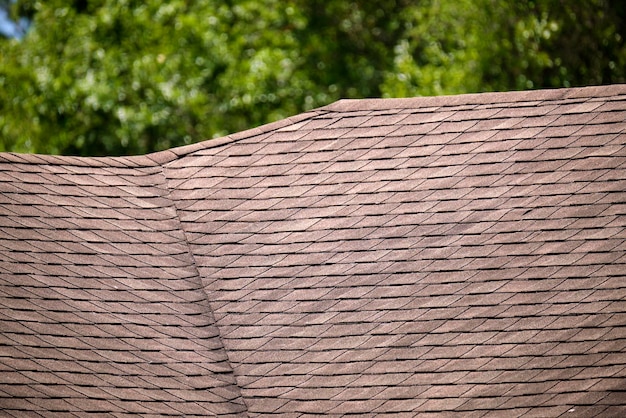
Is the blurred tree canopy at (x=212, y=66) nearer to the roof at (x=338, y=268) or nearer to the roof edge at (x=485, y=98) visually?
the roof edge at (x=485, y=98)

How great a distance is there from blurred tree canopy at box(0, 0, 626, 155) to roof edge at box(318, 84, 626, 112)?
743cm

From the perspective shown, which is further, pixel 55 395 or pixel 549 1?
pixel 549 1

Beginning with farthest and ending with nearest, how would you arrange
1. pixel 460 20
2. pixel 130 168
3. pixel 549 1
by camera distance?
pixel 460 20 < pixel 549 1 < pixel 130 168

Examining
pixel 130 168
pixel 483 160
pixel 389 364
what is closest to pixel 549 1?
pixel 483 160

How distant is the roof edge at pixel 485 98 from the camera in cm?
809

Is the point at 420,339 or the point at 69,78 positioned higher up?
the point at 69,78

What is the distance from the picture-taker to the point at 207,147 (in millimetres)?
8469

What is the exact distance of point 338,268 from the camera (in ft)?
24.1

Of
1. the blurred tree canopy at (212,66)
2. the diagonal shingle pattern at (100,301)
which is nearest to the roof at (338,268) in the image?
the diagonal shingle pattern at (100,301)

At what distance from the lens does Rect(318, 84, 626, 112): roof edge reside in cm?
809

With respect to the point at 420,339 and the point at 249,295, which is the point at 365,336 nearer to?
the point at 420,339

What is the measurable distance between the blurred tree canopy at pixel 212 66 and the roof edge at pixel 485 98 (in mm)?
7433

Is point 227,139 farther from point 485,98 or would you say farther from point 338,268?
point 485,98

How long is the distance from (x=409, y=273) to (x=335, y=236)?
2.38 ft
